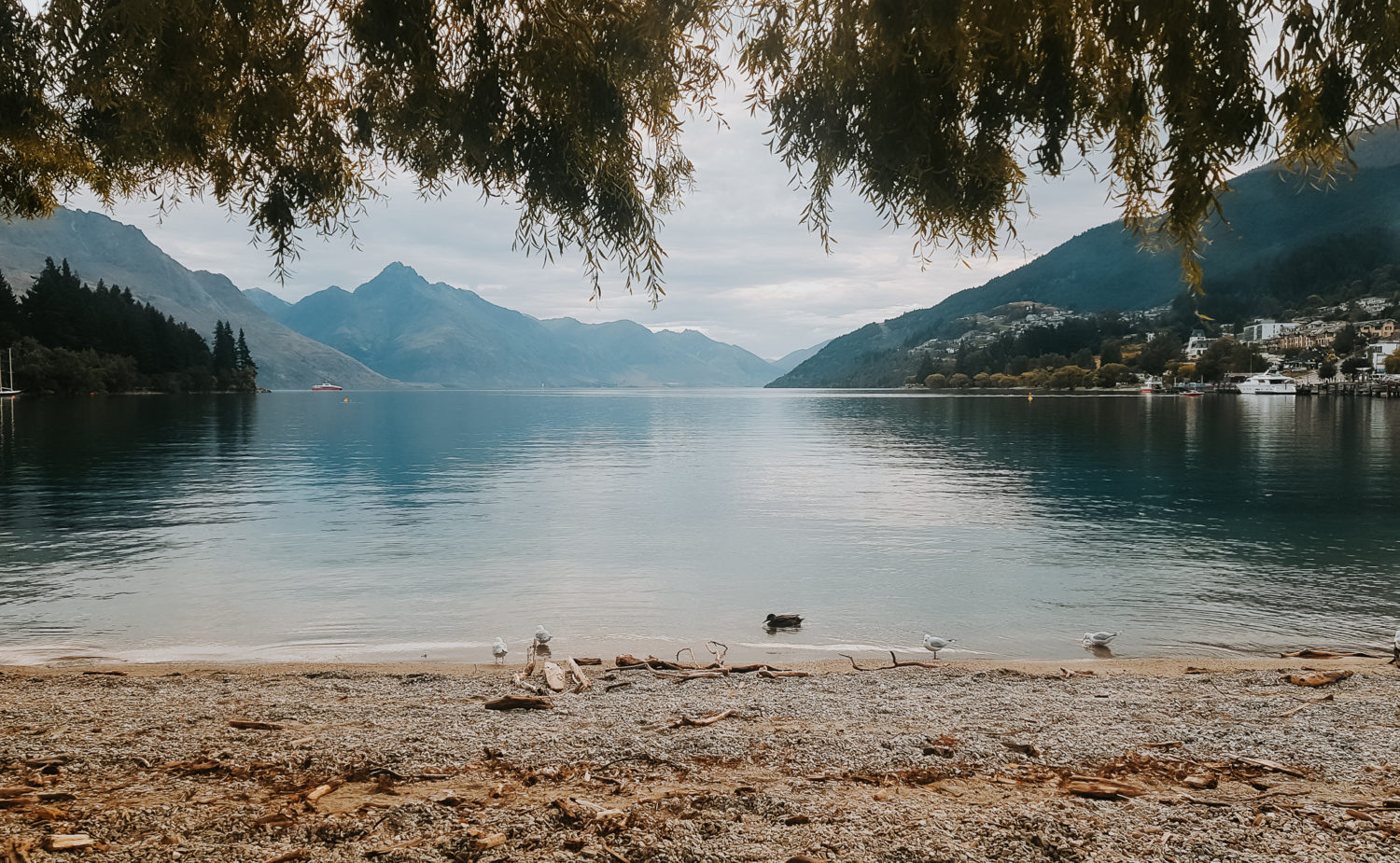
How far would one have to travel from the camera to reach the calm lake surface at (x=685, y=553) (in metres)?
15.9

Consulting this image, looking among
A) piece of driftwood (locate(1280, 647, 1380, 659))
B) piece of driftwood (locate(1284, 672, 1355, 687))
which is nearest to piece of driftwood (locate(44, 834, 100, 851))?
piece of driftwood (locate(1284, 672, 1355, 687))

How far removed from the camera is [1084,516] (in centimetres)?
3134

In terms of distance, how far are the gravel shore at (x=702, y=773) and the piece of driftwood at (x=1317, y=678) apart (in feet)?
0.87

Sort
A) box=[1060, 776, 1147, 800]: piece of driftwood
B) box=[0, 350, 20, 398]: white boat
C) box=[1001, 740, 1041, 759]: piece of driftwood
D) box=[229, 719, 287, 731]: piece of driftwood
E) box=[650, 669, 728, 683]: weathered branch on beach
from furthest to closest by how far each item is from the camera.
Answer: box=[0, 350, 20, 398]: white boat < box=[650, 669, 728, 683]: weathered branch on beach < box=[229, 719, 287, 731]: piece of driftwood < box=[1001, 740, 1041, 759]: piece of driftwood < box=[1060, 776, 1147, 800]: piece of driftwood

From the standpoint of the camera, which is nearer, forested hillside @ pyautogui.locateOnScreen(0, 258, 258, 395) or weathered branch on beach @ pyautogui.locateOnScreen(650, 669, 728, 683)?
weathered branch on beach @ pyautogui.locateOnScreen(650, 669, 728, 683)

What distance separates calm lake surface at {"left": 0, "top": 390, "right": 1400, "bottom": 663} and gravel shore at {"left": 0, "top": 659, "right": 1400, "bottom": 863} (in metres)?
5.21

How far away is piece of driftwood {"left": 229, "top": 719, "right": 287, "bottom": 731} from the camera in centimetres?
753

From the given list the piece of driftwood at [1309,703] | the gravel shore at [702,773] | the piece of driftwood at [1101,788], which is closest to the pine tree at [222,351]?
the gravel shore at [702,773]

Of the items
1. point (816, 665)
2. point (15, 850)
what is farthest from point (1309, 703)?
point (15, 850)

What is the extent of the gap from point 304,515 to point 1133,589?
28.1m

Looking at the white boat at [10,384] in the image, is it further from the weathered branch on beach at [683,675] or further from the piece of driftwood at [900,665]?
the piece of driftwood at [900,665]

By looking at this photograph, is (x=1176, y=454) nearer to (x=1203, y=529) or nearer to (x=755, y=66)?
(x=1203, y=529)

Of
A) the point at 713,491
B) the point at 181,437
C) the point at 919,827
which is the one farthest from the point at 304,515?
the point at 181,437

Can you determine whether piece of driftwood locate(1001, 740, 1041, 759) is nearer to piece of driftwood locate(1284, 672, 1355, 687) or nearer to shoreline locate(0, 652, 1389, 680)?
shoreline locate(0, 652, 1389, 680)
